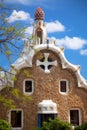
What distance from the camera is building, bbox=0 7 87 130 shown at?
23469 mm

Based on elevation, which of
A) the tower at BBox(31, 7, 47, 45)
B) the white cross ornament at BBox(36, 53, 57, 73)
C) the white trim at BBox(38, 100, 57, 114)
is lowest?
the white trim at BBox(38, 100, 57, 114)

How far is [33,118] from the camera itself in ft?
76.9

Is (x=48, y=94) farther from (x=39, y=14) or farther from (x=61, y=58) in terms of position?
(x=39, y=14)

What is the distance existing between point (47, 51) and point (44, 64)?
958 mm

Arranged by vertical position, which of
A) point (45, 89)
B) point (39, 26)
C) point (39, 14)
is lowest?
point (45, 89)

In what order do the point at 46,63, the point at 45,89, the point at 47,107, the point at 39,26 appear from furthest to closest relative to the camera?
the point at 39,26, the point at 46,63, the point at 45,89, the point at 47,107

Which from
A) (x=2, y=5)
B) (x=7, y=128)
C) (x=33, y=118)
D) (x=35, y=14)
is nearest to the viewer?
(x=2, y=5)

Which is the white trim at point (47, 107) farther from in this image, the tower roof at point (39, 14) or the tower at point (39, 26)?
the tower roof at point (39, 14)

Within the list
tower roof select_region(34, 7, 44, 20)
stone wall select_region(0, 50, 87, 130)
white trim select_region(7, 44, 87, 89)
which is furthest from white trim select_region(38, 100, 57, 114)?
tower roof select_region(34, 7, 44, 20)

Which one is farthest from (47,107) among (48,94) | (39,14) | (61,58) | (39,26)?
(39,14)

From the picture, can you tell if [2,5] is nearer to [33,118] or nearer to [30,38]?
[30,38]

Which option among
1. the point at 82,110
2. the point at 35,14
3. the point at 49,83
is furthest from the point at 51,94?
the point at 35,14

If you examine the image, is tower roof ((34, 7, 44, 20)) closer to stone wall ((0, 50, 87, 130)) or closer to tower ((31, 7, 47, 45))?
tower ((31, 7, 47, 45))

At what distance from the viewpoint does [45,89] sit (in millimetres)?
23797
